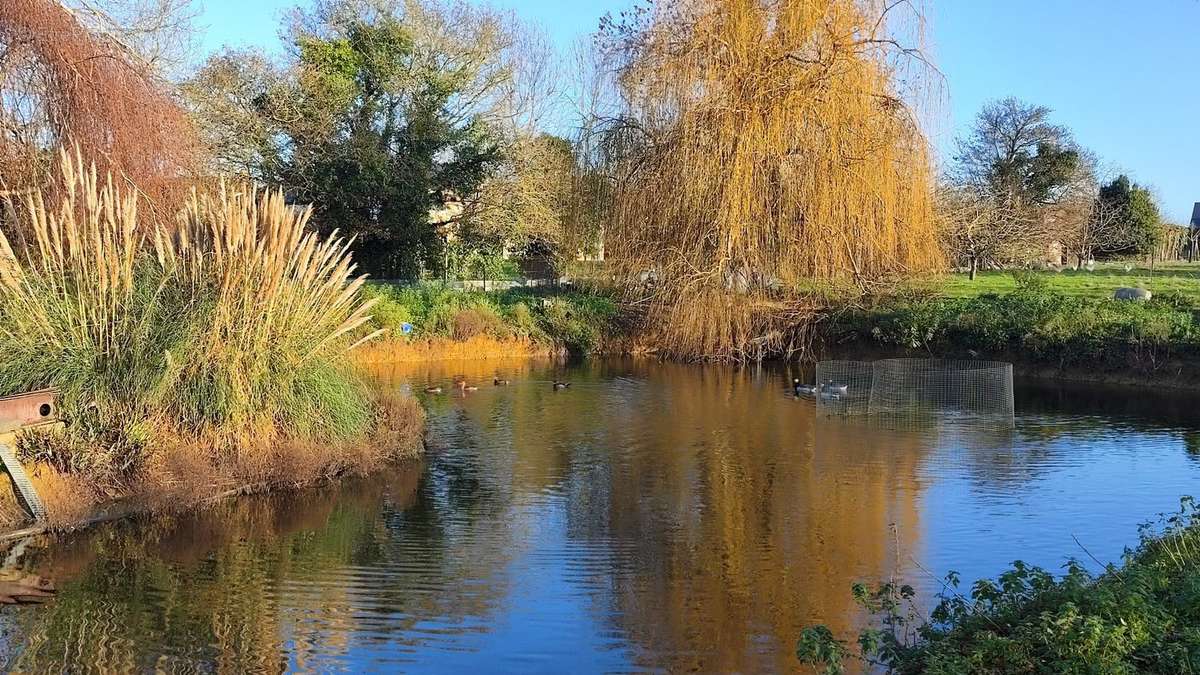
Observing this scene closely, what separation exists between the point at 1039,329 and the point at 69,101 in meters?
19.1

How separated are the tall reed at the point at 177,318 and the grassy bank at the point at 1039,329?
51.8ft

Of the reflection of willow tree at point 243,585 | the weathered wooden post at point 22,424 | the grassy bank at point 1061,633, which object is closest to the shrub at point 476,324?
the reflection of willow tree at point 243,585

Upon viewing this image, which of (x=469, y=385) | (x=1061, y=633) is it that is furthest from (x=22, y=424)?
(x=469, y=385)

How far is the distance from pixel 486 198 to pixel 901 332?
12.6 meters

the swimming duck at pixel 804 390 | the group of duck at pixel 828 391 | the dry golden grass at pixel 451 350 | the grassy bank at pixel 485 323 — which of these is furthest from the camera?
the grassy bank at pixel 485 323

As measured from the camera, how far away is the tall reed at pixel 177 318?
959 cm

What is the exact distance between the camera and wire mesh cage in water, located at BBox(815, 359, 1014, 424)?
16469 mm

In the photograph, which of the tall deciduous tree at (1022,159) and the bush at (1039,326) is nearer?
the bush at (1039,326)

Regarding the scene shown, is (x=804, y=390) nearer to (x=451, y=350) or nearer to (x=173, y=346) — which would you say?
(x=451, y=350)

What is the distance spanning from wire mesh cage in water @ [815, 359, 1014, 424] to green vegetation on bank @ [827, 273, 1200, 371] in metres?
3.82

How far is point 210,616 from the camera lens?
23.2ft

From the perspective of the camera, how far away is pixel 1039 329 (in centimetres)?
2192

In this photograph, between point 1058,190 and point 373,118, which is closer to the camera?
point 373,118

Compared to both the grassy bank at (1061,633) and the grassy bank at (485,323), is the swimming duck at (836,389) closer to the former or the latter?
the grassy bank at (485,323)
